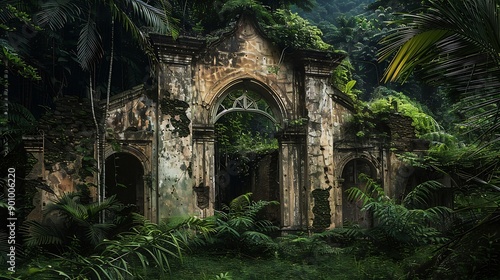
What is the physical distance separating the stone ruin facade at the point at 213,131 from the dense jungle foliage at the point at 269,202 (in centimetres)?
34

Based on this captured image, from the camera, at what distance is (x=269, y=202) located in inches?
390

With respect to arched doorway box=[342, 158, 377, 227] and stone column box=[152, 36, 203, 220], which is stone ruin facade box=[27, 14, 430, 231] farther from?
arched doorway box=[342, 158, 377, 227]

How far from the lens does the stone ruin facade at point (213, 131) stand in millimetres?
10266

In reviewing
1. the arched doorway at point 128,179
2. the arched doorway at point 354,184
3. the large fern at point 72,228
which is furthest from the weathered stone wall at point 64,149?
the arched doorway at point 354,184

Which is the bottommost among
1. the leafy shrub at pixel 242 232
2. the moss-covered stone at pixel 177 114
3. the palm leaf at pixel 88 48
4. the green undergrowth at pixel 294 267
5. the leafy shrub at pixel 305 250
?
the green undergrowth at pixel 294 267

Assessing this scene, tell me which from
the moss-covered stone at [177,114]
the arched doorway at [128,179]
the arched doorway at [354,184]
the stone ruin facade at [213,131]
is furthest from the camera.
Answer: the arched doorway at [354,184]

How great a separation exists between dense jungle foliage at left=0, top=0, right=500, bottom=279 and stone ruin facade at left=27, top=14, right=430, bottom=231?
0.34 metres

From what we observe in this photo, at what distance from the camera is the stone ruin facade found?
10.3 metres

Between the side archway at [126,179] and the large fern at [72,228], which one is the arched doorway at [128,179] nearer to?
the side archway at [126,179]

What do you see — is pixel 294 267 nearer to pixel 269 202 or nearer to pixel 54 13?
pixel 269 202

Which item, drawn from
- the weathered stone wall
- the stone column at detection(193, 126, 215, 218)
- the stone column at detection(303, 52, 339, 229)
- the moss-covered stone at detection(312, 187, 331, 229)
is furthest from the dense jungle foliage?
the stone column at detection(193, 126, 215, 218)

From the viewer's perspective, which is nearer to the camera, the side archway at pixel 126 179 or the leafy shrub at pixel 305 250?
the leafy shrub at pixel 305 250

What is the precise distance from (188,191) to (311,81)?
13.0ft

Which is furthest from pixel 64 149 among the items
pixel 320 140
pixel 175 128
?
pixel 320 140
